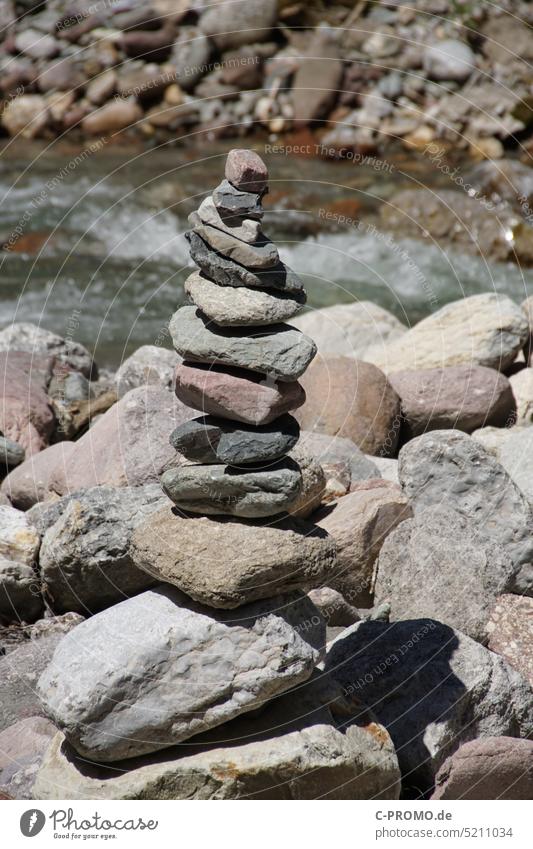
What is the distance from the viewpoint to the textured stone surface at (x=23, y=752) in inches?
232

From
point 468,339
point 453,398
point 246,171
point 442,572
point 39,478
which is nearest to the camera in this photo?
point 246,171

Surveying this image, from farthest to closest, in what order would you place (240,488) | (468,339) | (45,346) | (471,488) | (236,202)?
1. (45,346)
2. (468,339)
3. (471,488)
4. (240,488)
5. (236,202)

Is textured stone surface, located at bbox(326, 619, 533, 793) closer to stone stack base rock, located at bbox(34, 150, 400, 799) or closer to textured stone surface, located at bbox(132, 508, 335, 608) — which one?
stone stack base rock, located at bbox(34, 150, 400, 799)

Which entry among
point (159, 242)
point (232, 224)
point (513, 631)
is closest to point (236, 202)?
point (232, 224)

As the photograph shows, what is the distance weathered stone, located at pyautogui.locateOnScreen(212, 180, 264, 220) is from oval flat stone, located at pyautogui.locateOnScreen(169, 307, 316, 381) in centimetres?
63

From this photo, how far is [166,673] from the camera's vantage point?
556 centimetres

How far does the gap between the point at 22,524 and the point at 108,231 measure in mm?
10927

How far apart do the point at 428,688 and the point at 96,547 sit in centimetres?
254

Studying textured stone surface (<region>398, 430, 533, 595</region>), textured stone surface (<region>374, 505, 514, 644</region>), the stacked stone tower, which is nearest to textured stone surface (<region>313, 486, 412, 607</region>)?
textured stone surface (<region>374, 505, 514, 644</region>)

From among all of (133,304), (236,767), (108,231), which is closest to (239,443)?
(236,767)

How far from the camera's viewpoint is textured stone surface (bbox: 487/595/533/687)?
22.9 ft

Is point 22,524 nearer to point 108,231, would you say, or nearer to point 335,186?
point 108,231

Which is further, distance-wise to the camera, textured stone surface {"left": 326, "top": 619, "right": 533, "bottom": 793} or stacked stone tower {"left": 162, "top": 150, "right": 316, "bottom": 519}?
textured stone surface {"left": 326, "top": 619, "right": 533, "bottom": 793}

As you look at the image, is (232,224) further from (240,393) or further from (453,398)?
(453,398)
